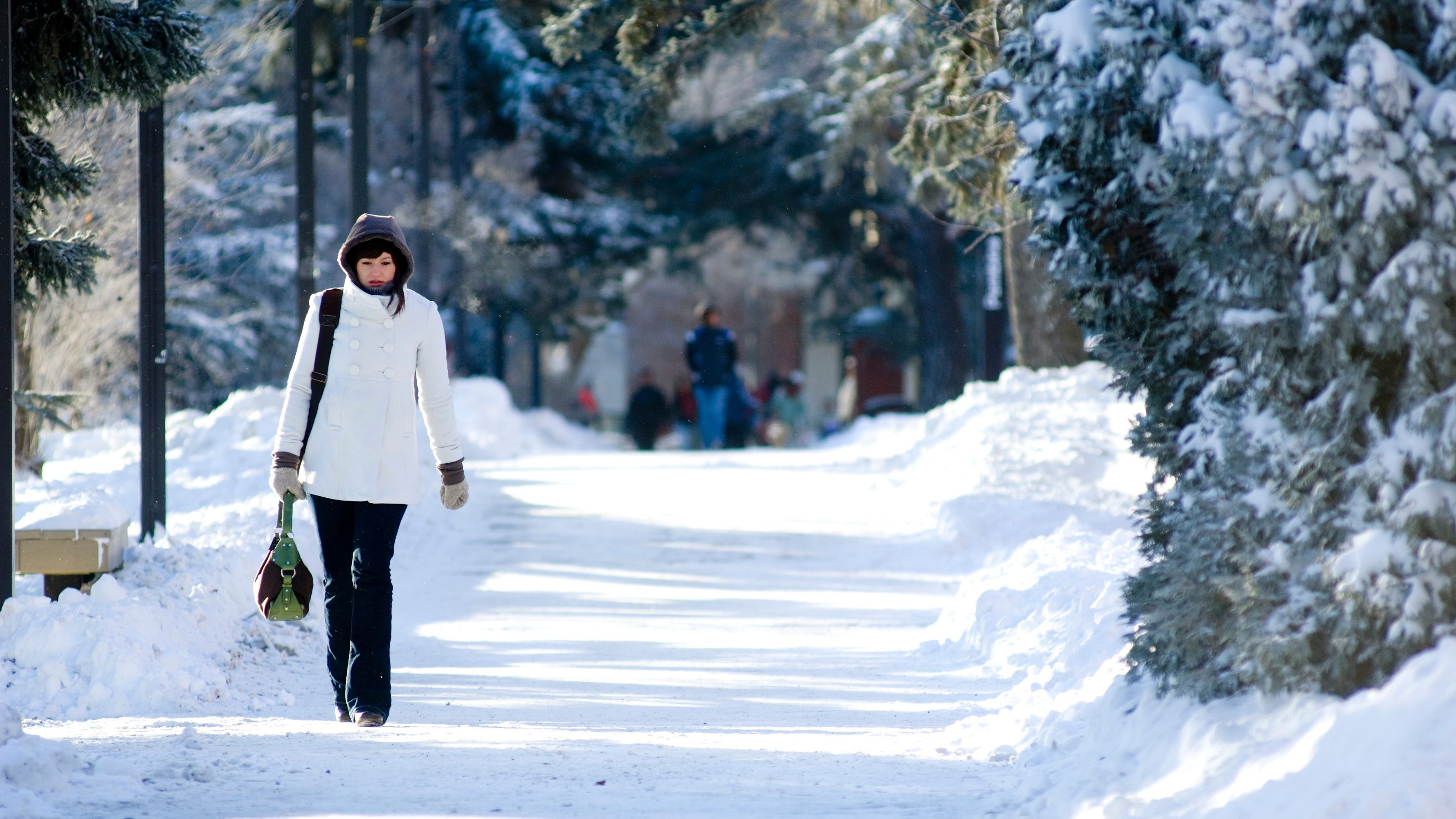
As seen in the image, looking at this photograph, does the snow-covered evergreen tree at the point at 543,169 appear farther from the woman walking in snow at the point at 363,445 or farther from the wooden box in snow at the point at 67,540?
the woman walking in snow at the point at 363,445

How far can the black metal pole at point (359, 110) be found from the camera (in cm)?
1421

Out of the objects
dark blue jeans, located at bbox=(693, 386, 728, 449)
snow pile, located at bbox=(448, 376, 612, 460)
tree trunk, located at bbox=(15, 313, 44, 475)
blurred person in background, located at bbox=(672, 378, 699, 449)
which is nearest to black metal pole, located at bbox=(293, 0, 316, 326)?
tree trunk, located at bbox=(15, 313, 44, 475)

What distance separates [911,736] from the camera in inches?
215

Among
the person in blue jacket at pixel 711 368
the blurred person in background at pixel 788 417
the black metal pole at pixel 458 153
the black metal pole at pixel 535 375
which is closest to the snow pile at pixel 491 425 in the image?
the black metal pole at pixel 458 153

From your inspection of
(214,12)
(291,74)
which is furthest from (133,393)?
(291,74)

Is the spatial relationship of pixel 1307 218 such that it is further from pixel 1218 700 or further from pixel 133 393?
pixel 133 393

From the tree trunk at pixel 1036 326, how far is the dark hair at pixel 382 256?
11867 millimetres

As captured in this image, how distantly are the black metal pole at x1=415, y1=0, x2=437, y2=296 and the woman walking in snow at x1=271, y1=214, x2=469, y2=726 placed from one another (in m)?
15.9

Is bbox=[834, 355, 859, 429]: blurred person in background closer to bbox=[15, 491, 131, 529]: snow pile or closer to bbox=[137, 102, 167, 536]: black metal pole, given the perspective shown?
bbox=[137, 102, 167, 536]: black metal pole

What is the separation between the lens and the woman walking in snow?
5234 mm

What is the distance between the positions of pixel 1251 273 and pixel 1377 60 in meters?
0.60

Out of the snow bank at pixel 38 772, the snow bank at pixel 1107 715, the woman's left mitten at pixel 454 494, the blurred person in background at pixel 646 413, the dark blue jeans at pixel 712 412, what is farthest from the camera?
the blurred person in background at pixel 646 413

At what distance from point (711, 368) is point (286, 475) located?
14.2 meters

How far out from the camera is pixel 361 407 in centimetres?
527
